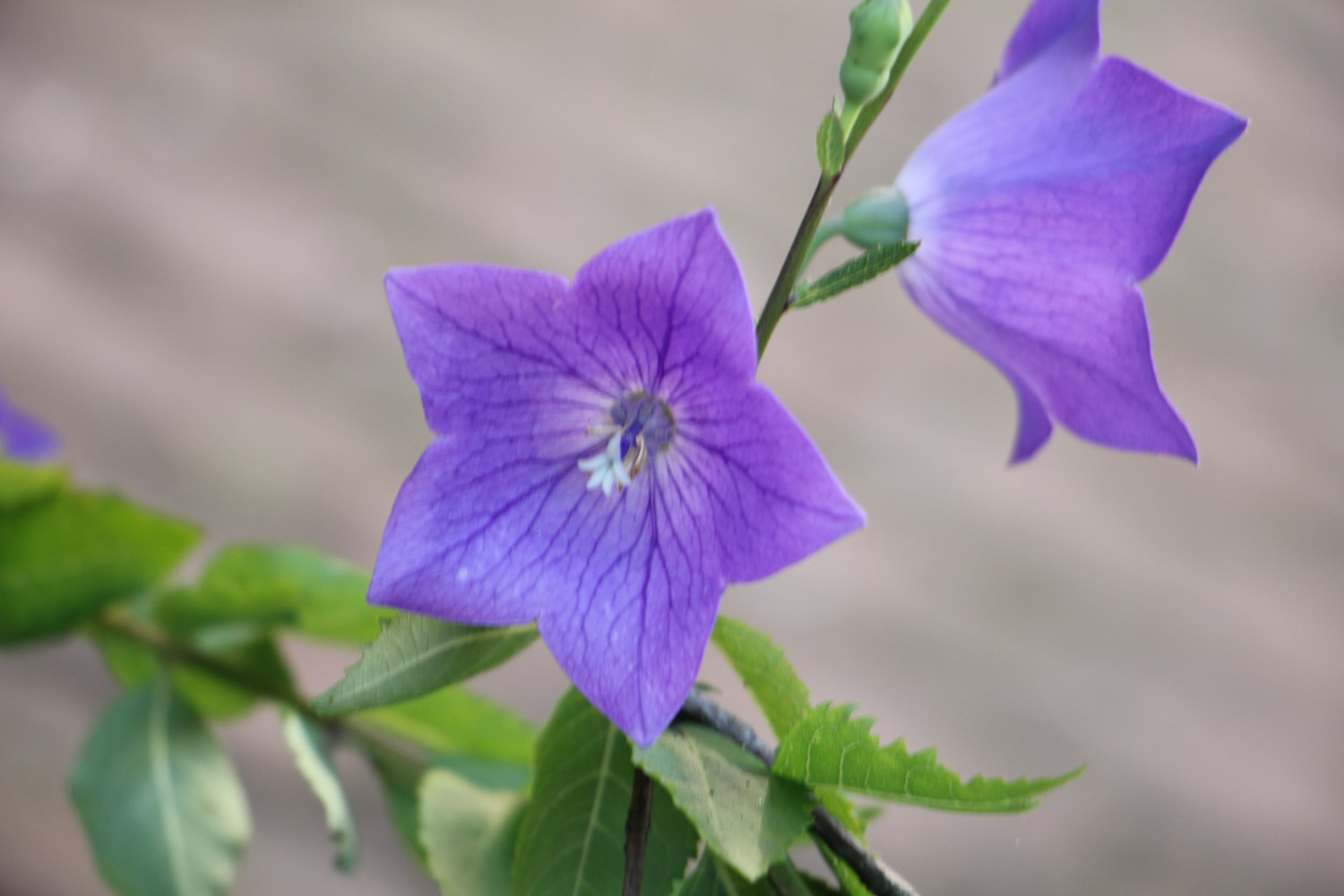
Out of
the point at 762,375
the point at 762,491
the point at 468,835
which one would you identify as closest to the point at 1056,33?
the point at 762,491

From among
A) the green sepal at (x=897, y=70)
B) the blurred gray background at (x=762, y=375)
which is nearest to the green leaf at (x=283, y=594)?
the green sepal at (x=897, y=70)

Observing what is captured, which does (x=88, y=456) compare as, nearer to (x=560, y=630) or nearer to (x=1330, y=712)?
(x=560, y=630)

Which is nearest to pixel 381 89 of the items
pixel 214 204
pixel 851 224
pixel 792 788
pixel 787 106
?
pixel 214 204

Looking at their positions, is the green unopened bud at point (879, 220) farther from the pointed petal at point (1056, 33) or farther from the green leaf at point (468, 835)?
the green leaf at point (468, 835)

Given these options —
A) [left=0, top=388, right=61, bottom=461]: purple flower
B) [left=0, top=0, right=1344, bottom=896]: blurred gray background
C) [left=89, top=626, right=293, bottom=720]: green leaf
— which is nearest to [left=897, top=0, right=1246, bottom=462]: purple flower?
[left=89, top=626, right=293, bottom=720]: green leaf

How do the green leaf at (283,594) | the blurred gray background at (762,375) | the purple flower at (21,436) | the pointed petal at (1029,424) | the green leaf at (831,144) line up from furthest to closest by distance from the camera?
the blurred gray background at (762,375) → the purple flower at (21,436) → the green leaf at (283,594) → the pointed petal at (1029,424) → the green leaf at (831,144)
